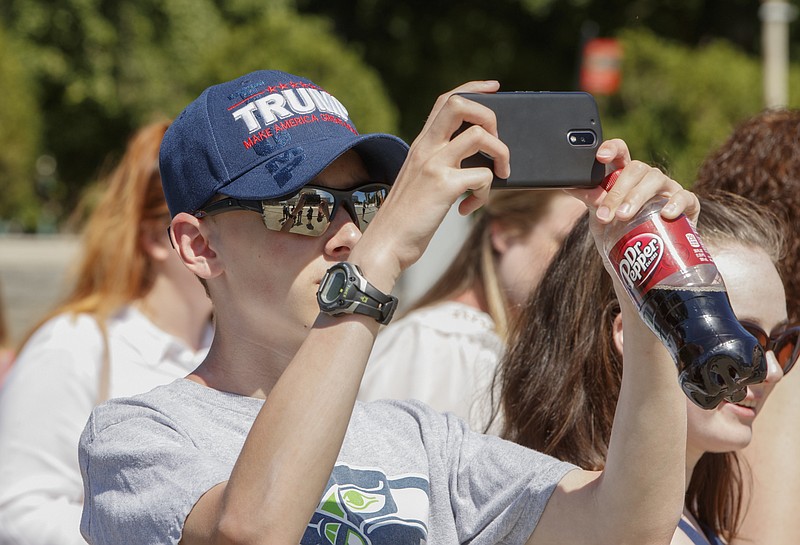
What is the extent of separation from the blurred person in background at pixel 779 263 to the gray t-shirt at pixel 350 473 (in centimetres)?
85

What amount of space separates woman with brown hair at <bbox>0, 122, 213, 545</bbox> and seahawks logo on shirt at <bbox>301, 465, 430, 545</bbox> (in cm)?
125

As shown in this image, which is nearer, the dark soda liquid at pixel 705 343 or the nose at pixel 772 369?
the dark soda liquid at pixel 705 343

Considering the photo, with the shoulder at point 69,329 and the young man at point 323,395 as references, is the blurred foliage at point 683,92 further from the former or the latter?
the young man at point 323,395

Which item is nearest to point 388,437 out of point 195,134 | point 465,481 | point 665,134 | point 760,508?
point 465,481

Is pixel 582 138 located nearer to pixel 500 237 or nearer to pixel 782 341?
pixel 782 341

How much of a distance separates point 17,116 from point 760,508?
26.5m

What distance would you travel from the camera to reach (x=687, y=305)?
1.39 meters

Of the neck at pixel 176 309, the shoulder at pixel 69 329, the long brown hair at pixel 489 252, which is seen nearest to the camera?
the shoulder at pixel 69 329

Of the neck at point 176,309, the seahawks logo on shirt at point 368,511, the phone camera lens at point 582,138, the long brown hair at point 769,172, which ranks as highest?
the phone camera lens at point 582,138

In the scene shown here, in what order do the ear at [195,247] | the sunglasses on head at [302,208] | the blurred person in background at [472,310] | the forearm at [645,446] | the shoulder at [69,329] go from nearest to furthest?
the forearm at [645,446] → the sunglasses on head at [302,208] → the ear at [195,247] → the shoulder at [69,329] → the blurred person in background at [472,310]

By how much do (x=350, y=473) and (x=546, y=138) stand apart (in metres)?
0.64

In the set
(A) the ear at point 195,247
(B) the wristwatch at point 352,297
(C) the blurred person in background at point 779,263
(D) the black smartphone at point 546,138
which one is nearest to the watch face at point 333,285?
(B) the wristwatch at point 352,297

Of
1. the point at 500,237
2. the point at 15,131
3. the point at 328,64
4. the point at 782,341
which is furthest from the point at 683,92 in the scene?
the point at 15,131

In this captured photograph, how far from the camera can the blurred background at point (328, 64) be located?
1559 centimetres
